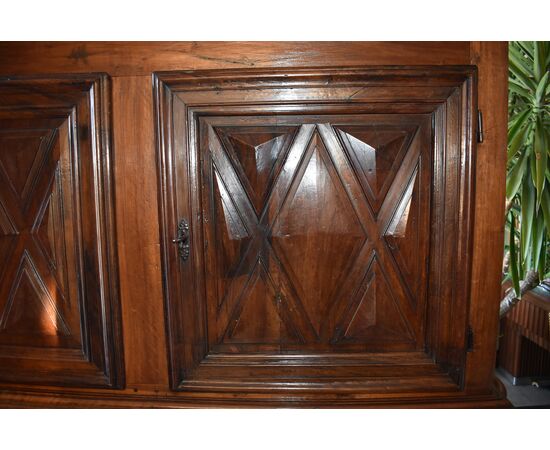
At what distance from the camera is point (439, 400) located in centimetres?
150

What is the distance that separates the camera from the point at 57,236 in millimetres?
1492

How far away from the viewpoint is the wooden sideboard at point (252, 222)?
4.58 ft

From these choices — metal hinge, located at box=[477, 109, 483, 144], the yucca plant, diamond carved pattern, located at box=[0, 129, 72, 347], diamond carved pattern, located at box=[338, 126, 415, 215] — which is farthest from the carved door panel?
the yucca plant

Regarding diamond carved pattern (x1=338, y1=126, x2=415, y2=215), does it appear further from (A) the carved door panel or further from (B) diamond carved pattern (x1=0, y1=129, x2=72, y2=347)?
(B) diamond carved pattern (x1=0, y1=129, x2=72, y2=347)

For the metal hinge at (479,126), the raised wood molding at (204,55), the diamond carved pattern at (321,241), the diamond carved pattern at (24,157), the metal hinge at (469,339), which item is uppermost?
the raised wood molding at (204,55)

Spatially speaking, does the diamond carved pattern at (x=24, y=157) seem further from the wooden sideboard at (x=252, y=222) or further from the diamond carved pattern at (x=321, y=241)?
the diamond carved pattern at (x=321, y=241)

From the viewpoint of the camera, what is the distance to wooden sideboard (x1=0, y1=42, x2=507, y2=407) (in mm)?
1396

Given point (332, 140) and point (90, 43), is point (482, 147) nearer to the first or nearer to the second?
point (332, 140)

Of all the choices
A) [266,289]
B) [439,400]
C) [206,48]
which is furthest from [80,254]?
[439,400]

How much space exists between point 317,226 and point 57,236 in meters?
1.08

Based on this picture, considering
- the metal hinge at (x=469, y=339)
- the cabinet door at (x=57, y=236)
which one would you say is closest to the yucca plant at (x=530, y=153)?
the metal hinge at (x=469, y=339)

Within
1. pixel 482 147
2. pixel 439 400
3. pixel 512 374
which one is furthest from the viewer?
pixel 512 374

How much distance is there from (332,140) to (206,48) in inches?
24.0

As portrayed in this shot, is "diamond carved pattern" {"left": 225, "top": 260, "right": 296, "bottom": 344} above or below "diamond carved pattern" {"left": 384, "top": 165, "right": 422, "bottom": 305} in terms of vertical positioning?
below
